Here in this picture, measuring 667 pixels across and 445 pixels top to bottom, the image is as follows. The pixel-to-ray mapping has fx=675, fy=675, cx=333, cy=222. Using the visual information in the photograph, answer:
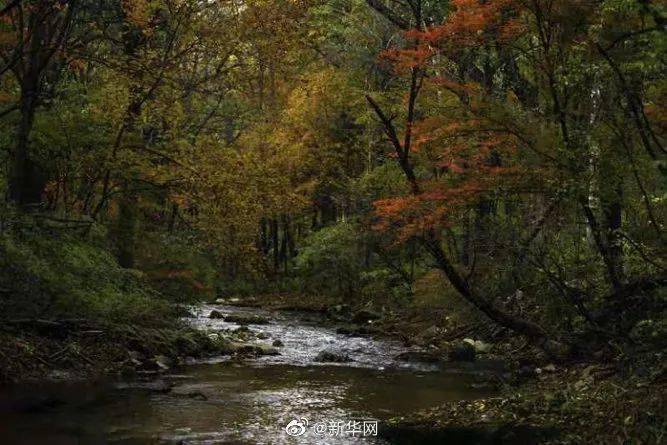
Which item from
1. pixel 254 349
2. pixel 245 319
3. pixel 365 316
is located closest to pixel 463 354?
pixel 254 349

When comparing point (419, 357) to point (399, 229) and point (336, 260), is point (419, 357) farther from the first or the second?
point (336, 260)

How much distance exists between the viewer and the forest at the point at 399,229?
8602mm

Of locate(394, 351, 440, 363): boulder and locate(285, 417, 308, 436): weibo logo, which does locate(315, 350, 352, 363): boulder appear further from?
locate(285, 417, 308, 436): weibo logo

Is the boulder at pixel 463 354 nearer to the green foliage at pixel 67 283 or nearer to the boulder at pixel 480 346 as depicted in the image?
the boulder at pixel 480 346

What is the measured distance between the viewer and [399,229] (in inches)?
577

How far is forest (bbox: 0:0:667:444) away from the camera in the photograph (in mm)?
8602

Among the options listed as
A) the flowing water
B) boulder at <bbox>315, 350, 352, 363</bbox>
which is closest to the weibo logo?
the flowing water

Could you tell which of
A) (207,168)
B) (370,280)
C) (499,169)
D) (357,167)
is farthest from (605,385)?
(357,167)

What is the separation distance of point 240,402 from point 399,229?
236 inches

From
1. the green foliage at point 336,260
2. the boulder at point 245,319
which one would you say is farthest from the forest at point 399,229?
the green foliage at point 336,260

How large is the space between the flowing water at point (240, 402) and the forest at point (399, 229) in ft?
0.23

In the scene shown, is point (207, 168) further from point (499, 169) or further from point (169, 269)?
point (499, 169)

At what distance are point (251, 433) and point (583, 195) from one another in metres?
5.96

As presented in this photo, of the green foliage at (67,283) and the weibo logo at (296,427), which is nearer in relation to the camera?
the weibo logo at (296,427)
